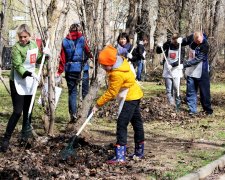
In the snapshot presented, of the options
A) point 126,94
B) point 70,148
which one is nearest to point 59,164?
point 70,148

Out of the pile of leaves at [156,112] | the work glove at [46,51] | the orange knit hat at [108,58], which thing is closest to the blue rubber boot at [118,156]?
the orange knit hat at [108,58]

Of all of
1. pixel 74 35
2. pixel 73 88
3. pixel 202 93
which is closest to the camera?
pixel 74 35

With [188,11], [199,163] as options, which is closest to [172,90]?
[199,163]

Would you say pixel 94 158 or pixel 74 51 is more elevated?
pixel 74 51

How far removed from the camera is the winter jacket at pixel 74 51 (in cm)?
975

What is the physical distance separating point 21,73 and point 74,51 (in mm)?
2493

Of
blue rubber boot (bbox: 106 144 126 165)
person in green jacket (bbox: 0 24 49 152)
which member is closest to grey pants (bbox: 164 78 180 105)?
person in green jacket (bbox: 0 24 49 152)

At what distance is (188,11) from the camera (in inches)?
784

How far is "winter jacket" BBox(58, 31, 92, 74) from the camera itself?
975cm

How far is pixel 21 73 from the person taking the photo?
7426mm

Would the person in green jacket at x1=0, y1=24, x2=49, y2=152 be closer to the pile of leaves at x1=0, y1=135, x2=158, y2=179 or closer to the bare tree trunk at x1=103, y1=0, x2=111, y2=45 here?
the pile of leaves at x1=0, y1=135, x2=158, y2=179

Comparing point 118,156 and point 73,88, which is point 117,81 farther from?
point 73,88

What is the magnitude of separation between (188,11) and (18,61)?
1335 centimetres

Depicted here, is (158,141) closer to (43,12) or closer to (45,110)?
(45,110)
